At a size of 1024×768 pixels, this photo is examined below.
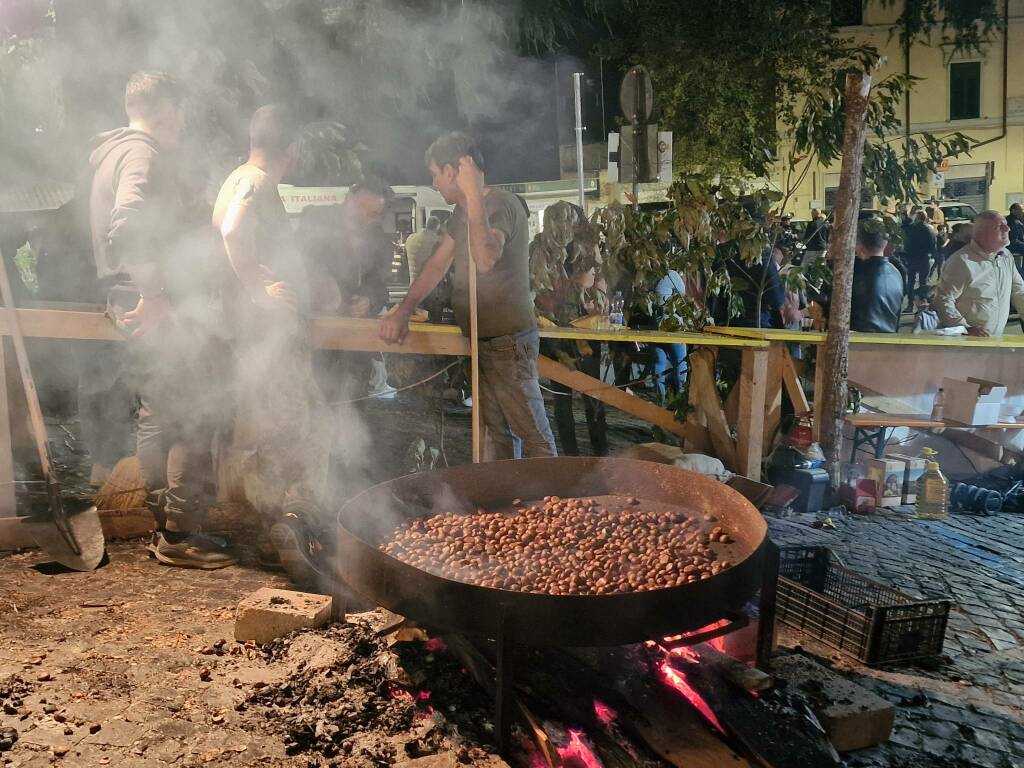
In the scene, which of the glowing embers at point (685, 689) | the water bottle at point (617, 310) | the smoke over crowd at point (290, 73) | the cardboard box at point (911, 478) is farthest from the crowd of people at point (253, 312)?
the cardboard box at point (911, 478)

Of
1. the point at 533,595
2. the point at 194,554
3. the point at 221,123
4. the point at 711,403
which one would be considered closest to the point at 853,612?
the point at 533,595

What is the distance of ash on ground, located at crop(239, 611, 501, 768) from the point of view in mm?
2959

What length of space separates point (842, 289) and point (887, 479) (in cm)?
159

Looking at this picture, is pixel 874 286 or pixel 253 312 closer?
pixel 253 312

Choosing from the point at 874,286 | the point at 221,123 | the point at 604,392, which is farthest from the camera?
the point at 874,286

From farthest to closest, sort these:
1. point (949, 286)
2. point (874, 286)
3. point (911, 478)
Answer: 1. point (949, 286)
2. point (874, 286)
3. point (911, 478)

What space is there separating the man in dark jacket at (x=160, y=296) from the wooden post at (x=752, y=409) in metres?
3.97

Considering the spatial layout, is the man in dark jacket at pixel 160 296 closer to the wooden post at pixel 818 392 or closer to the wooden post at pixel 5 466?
the wooden post at pixel 5 466

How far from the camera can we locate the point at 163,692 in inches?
135

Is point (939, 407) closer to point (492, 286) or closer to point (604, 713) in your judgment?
point (492, 286)

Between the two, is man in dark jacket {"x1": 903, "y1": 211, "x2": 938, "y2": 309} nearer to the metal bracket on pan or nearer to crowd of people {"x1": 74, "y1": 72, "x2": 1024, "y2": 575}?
crowd of people {"x1": 74, "y1": 72, "x2": 1024, "y2": 575}

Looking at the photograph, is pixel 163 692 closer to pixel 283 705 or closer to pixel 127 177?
pixel 283 705

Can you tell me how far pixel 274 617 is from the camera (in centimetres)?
382

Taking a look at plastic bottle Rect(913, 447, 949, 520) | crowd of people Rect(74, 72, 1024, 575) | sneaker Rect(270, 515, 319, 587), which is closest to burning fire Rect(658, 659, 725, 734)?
crowd of people Rect(74, 72, 1024, 575)
